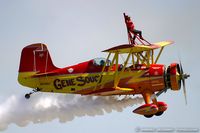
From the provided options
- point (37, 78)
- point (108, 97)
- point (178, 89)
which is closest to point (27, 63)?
point (37, 78)

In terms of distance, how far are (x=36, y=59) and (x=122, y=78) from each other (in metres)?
4.97

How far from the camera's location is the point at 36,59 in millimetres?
49125

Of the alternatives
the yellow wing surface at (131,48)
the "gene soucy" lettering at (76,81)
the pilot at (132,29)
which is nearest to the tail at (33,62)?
the "gene soucy" lettering at (76,81)

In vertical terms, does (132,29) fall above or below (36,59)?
above

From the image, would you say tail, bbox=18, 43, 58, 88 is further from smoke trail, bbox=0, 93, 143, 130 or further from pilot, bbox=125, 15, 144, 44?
pilot, bbox=125, 15, 144, 44

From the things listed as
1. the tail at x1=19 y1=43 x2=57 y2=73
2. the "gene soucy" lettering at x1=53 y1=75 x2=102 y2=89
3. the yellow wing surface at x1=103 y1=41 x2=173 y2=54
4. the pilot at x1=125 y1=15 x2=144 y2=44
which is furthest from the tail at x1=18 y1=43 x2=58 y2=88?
the yellow wing surface at x1=103 y1=41 x2=173 y2=54

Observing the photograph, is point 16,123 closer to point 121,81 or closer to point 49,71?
point 49,71

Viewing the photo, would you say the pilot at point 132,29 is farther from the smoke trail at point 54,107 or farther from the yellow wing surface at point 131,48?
the smoke trail at point 54,107

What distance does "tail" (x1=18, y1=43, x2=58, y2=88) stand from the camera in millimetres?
48812

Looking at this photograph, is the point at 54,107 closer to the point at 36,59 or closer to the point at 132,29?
the point at 36,59

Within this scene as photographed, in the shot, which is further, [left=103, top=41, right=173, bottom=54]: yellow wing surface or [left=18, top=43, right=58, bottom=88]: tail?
[left=18, top=43, right=58, bottom=88]: tail

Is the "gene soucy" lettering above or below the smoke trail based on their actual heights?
above

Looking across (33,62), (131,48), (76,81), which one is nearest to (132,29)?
(131,48)

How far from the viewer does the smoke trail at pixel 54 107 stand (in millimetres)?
48656
